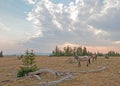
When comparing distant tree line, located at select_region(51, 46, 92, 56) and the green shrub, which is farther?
distant tree line, located at select_region(51, 46, 92, 56)

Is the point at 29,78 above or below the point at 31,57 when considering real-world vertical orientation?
below

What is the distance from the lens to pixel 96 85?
2177cm

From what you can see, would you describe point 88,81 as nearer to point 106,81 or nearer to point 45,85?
point 106,81

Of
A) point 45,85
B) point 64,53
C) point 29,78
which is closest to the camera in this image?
point 45,85

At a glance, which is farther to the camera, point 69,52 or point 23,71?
point 69,52

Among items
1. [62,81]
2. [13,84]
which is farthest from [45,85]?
[13,84]

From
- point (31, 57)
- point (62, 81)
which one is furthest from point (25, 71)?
point (62, 81)

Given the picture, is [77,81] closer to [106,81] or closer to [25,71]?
[106,81]

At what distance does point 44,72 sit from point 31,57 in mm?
4956

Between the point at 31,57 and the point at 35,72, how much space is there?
5.01 metres

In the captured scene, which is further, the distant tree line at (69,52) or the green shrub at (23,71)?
the distant tree line at (69,52)

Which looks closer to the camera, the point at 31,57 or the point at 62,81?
the point at 62,81

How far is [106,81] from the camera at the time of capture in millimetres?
23531

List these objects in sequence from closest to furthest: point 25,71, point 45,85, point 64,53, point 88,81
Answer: point 45,85 → point 88,81 → point 25,71 → point 64,53
